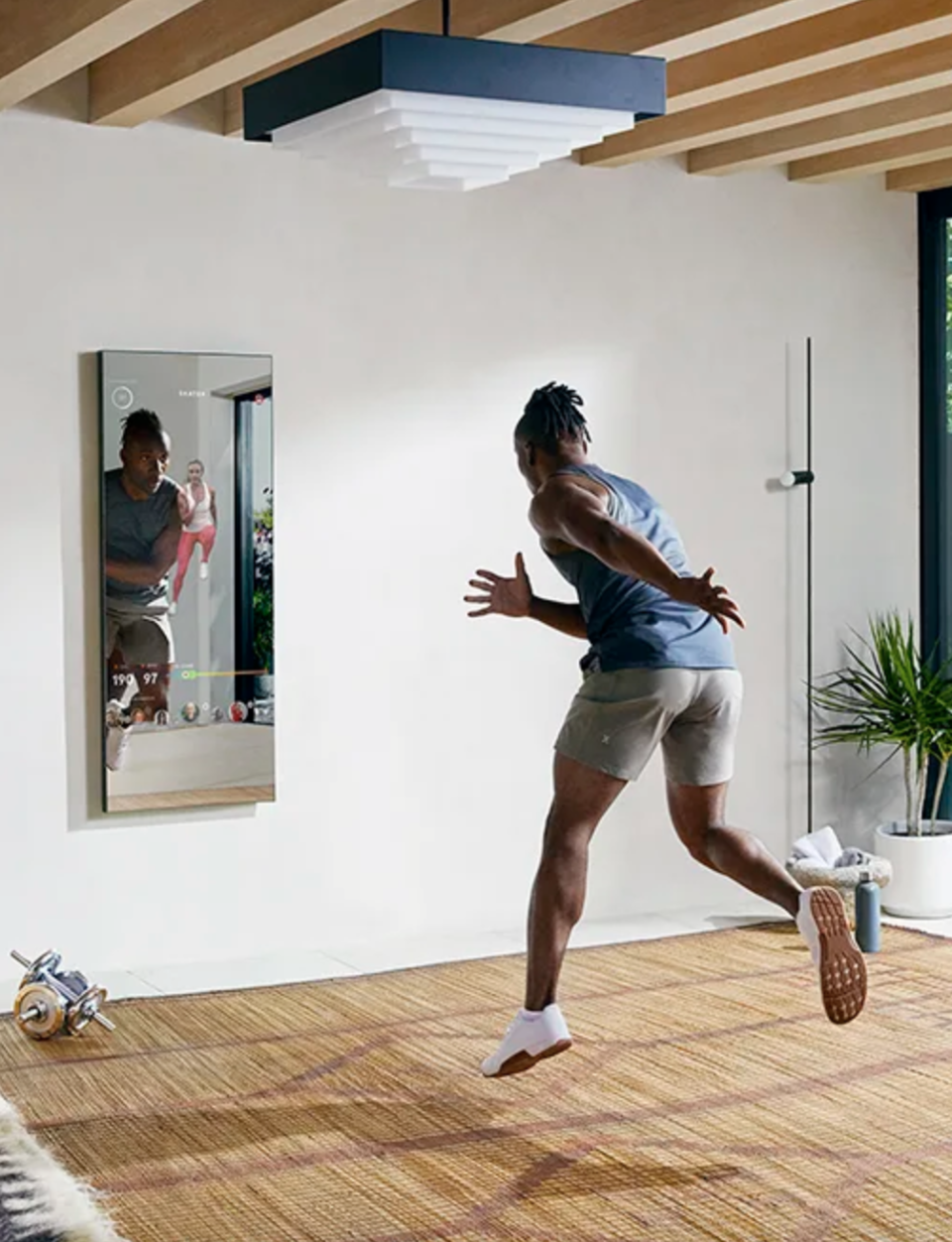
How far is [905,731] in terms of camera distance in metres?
5.76

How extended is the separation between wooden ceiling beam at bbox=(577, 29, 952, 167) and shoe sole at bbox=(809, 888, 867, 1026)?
2103 millimetres

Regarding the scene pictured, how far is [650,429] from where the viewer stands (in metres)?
5.75

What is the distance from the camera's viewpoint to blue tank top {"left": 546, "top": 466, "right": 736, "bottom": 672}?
151 inches

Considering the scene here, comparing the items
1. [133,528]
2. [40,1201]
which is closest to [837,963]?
[40,1201]

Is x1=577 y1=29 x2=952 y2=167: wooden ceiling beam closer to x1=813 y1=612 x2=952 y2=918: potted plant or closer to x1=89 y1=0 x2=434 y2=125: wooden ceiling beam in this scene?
x1=89 y1=0 x2=434 y2=125: wooden ceiling beam

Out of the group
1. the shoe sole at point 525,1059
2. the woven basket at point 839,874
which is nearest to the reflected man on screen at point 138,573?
the shoe sole at point 525,1059

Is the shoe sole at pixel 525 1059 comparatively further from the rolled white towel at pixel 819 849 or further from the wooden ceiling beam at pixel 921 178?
the wooden ceiling beam at pixel 921 178

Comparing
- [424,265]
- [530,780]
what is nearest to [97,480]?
[424,265]

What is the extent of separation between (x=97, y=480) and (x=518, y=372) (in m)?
1.35

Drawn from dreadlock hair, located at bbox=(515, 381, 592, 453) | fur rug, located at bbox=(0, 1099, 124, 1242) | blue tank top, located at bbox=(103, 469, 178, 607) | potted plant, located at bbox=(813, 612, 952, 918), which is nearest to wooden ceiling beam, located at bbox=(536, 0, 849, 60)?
dreadlock hair, located at bbox=(515, 381, 592, 453)

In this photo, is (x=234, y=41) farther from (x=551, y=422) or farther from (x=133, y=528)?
(x=133, y=528)

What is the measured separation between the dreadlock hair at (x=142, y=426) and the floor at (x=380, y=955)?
144cm

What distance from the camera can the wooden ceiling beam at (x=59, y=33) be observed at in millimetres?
3760

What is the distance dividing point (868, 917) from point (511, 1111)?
1694 millimetres
